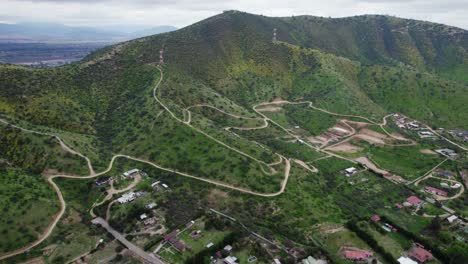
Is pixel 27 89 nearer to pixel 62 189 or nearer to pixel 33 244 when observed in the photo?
pixel 62 189

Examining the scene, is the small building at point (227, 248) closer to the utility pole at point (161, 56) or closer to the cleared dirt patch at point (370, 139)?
the cleared dirt patch at point (370, 139)

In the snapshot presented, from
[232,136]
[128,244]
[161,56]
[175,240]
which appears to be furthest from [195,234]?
[161,56]

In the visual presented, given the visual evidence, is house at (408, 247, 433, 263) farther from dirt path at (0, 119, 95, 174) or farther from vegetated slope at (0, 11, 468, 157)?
vegetated slope at (0, 11, 468, 157)

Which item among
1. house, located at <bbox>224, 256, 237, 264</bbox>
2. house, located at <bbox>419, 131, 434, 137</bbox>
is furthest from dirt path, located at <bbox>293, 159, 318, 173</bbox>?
house, located at <bbox>419, 131, 434, 137</bbox>

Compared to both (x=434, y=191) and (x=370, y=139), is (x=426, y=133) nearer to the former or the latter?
(x=370, y=139)

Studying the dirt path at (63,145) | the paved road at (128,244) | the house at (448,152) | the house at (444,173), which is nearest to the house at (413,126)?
the house at (448,152)

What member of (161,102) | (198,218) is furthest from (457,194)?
(161,102)
